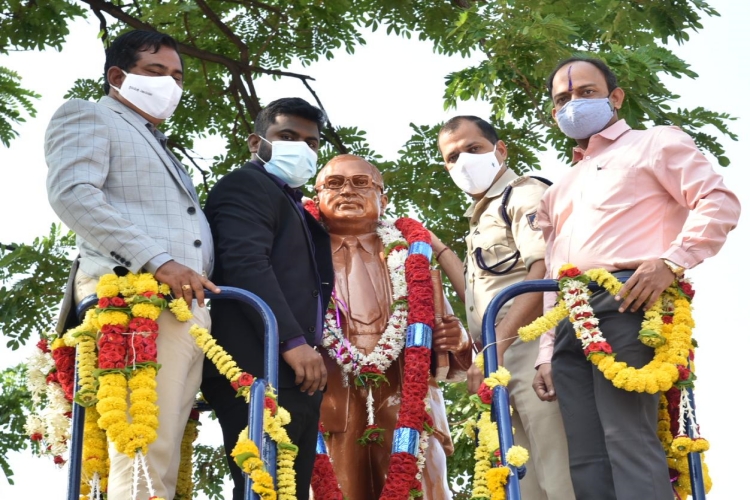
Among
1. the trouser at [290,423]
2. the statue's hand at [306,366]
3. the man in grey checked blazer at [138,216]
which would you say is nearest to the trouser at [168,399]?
the man in grey checked blazer at [138,216]

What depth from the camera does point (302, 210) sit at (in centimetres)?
589

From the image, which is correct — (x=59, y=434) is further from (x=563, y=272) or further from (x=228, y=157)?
(x=228, y=157)

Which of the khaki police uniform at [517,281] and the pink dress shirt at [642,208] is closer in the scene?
the pink dress shirt at [642,208]

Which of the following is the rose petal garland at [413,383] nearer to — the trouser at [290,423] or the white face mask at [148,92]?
the trouser at [290,423]

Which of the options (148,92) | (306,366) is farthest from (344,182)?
(306,366)

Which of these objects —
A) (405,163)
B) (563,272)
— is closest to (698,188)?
(563,272)

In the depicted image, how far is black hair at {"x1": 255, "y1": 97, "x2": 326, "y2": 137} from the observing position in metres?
6.12

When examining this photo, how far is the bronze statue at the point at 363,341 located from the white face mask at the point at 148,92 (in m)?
1.53

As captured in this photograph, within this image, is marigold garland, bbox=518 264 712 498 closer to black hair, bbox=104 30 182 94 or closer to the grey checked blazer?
the grey checked blazer

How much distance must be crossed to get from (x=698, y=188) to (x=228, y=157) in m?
7.20

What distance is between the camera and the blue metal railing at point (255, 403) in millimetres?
4750

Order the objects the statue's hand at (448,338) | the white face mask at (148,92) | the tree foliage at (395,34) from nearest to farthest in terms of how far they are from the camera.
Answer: the white face mask at (148,92) → the statue's hand at (448,338) → the tree foliage at (395,34)

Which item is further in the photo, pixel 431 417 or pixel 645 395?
pixel 431 417

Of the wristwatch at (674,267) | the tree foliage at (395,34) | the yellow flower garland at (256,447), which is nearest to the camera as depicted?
the yellow flower garland at (256,447)
